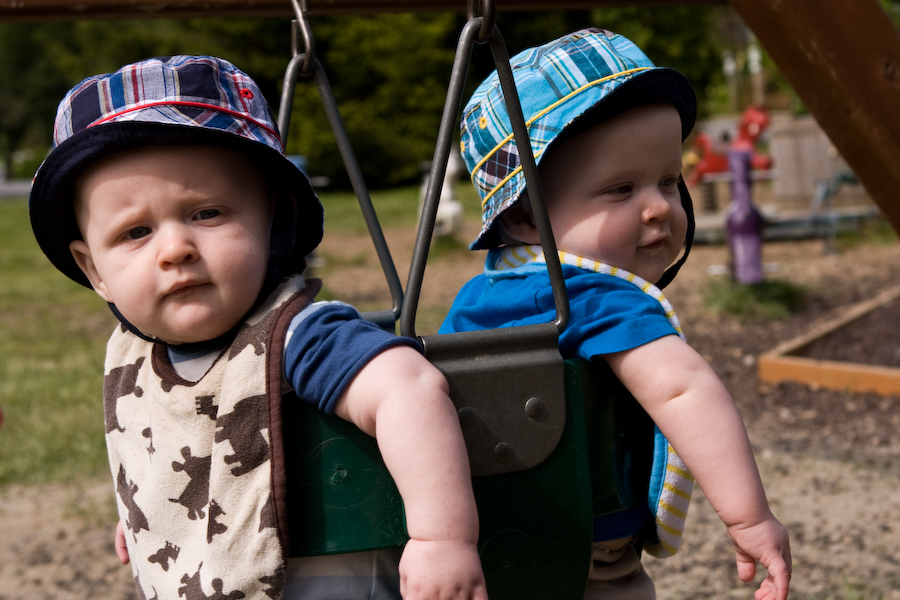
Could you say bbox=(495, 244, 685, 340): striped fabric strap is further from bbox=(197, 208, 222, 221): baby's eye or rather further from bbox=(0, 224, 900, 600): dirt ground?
bbox=(0, 224, 900, 600): dirt ground

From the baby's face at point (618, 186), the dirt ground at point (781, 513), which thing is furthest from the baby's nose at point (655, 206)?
the dirt ground at point (781, 513)

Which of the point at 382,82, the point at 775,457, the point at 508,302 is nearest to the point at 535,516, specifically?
the point at 508,302

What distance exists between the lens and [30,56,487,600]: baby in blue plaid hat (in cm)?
125

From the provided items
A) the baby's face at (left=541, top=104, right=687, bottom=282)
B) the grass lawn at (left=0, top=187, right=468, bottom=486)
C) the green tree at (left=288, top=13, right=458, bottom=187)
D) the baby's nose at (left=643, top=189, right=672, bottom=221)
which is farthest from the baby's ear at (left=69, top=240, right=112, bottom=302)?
the green tree at (left=288, top=13, right=458, bottom=187)

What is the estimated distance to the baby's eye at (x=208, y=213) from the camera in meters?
1.38

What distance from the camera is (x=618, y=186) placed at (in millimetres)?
1600

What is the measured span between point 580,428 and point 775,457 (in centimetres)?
309

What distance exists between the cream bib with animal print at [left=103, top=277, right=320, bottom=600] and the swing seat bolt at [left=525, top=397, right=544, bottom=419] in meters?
0.36

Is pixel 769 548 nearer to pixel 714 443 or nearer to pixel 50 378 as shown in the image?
pixel 714 443

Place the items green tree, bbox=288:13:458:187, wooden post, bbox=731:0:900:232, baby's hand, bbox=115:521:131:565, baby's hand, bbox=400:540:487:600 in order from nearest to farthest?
baby's hand, bbox=400:540:487:600 < baby's hand, bbox=115:521:131:565 < wooden post, bbox=731:0:900:232 < green tree, bbox=288:13:458:187

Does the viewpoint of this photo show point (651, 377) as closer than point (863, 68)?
Yes

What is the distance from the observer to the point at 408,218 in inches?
584

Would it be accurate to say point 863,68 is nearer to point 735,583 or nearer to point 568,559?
point 568,559

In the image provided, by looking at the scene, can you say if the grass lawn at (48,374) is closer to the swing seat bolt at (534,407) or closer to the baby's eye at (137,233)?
the baby's eye at (137,233)
